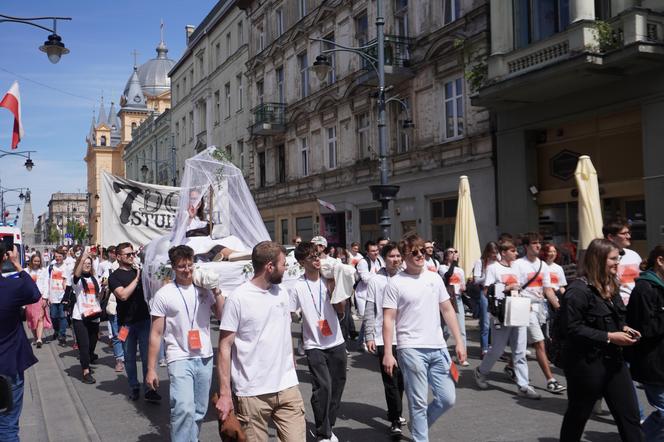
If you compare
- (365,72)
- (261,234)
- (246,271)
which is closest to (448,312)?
(246,271)

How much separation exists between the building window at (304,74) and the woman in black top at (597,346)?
81.2ft

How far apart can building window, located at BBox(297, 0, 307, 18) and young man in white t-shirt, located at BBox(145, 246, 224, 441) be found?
24851mm

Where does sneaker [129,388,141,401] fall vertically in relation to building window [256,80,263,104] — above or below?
below

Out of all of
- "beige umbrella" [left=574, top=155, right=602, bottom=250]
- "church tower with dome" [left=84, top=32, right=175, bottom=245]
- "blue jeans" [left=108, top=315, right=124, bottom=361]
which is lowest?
"blue jeans" [left=108, top=315, right=124, bottom=361]

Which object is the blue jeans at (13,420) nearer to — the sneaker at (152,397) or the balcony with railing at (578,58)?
the sneaker at (152,397)

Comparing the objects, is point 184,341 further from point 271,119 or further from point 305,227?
point 271,119

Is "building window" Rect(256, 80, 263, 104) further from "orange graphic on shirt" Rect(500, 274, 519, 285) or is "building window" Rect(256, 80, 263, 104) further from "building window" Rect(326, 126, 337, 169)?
"orange graphic on shirt" Rect(500, 274, 519, 285)

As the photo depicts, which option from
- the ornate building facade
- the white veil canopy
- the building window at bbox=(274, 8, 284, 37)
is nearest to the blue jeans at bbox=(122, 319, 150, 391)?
the white veil canopy

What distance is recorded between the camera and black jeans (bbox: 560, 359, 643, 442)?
4.36 meters

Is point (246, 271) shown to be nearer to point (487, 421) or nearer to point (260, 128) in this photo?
point (487, 421)

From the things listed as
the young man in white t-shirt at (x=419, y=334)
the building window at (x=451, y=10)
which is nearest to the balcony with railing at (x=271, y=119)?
the building window at (x=451, y=10)

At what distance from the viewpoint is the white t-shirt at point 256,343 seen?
4.32 meters

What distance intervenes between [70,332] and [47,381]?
6.48 metres

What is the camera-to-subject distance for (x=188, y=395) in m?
5.11
